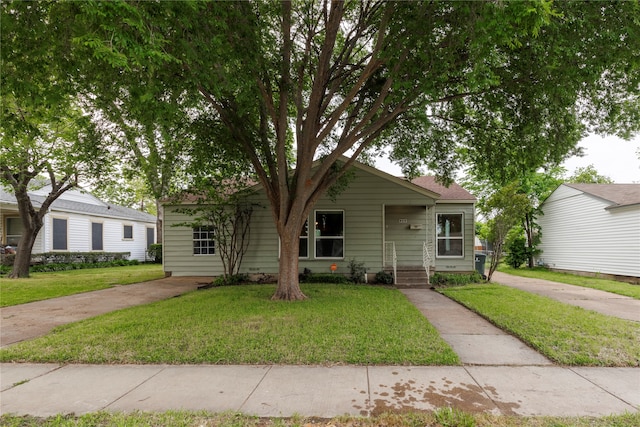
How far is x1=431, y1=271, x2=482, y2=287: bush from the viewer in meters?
Result: 11.1

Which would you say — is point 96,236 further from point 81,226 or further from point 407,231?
point 407,231

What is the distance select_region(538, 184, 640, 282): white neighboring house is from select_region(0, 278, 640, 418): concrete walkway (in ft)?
37.7

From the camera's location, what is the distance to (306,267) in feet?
38.4

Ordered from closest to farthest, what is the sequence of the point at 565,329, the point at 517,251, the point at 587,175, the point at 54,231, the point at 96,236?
the point at 565,329, the point at 54,231, the point at 517,251, the point at 96,236, the point at 587,175

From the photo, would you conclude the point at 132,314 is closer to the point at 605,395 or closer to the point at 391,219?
the point at 605,395

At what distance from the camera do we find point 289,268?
801 centimetres

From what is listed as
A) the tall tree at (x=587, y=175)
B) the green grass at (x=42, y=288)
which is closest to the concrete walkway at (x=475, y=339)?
the green grass at (x=42, y=288)

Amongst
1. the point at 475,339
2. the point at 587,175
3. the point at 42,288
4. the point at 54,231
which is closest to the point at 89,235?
the point at 54,231

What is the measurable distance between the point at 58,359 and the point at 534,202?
2157cm

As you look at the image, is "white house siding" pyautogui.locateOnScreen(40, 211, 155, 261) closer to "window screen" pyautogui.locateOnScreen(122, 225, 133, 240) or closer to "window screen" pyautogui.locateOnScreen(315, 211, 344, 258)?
"window screen" pyautogui.locateOnScreen(122, 225, 133, 240)

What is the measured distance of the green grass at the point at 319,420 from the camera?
9.33 ft

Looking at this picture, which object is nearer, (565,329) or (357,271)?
(565,329)

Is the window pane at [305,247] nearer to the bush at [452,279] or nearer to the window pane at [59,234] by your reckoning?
the bush at [452,279]

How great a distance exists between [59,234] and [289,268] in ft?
52.2
